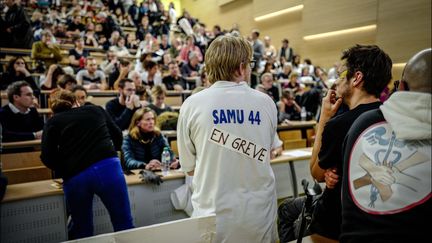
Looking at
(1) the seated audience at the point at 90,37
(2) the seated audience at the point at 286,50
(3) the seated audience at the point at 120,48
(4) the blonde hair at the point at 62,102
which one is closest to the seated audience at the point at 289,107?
(2) the seated audience at the point at 286,50

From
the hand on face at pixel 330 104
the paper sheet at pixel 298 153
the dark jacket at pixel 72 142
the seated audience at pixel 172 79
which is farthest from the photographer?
the seated audience at pixel 172 79

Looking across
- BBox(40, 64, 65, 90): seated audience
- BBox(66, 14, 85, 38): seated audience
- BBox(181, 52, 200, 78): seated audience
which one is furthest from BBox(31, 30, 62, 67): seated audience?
BBox(66, 14, 85, 38): seated audience

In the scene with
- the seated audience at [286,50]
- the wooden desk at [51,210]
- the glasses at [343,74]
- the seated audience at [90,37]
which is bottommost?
the wooden desk at [51,210]

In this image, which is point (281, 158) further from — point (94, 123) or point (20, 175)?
point (20, 175)

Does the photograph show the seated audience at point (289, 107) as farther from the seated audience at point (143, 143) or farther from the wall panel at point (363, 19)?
the seated audience at point (143, 143)

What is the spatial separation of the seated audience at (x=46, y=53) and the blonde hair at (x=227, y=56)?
560 centimetres

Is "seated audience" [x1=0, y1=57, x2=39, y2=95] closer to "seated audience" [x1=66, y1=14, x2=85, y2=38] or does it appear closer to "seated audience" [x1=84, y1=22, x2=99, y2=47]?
"seated audience" [x1=84, y1=22, x2=99, y2=47]

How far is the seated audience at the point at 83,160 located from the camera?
193cm

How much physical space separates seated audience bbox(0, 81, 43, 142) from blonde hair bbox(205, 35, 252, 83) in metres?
2.74

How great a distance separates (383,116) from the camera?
0.89 metres

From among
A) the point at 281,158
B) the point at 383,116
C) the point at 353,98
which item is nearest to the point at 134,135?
the point at 281,158

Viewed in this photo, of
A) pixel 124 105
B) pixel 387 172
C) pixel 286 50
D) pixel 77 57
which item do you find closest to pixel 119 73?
pixel 124 105

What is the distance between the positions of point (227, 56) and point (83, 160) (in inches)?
47.6

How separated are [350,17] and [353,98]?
0.80 meters
